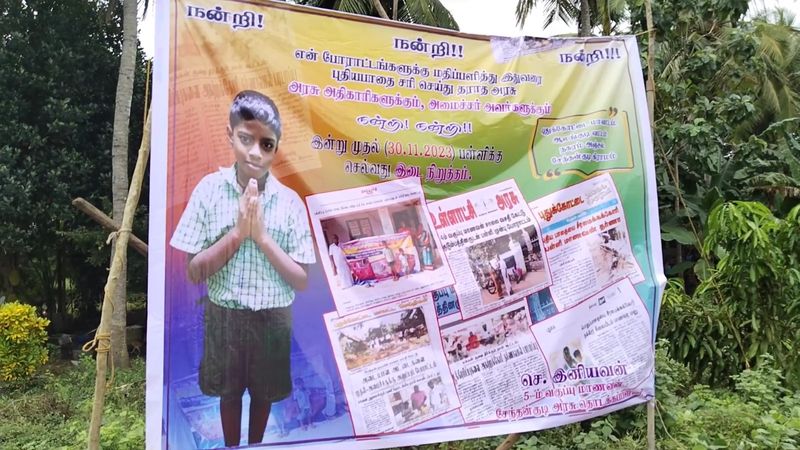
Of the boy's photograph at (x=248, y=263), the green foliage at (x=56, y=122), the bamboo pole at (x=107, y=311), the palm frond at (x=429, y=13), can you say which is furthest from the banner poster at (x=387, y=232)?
the palm frond at (x=429, y=13)

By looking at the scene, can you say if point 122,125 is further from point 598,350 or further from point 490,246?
point 598,350

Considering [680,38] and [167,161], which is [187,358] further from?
[680,38]

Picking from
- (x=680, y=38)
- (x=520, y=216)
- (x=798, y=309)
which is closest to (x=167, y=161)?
(x=520, y=216)

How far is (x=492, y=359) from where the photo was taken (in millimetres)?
2340

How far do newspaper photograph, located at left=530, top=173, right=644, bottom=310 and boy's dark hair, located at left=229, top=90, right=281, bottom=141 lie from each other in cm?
107

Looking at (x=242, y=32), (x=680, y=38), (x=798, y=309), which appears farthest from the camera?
(x=680, y=38)

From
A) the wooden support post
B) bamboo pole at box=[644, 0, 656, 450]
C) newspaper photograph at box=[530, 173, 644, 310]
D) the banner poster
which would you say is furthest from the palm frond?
the wooden support post

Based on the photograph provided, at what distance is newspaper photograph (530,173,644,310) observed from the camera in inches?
97.5

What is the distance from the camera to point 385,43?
7.48 feet

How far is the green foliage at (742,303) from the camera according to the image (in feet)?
12.7

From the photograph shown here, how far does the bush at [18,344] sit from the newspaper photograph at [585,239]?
6389 mm

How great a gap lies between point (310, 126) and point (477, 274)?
2.75 ft

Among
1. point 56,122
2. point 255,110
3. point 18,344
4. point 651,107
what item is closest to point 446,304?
point 255,110

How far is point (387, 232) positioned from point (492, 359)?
64cm
